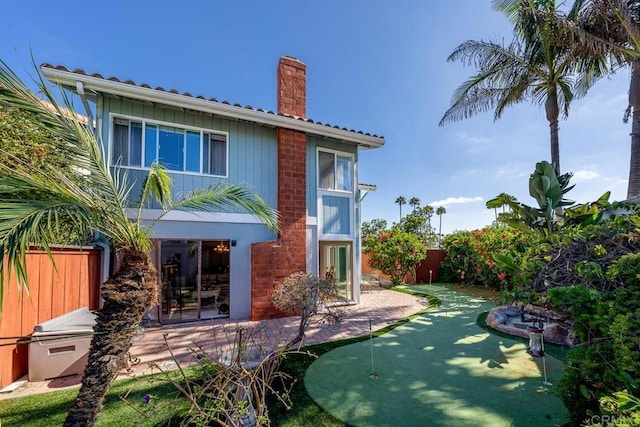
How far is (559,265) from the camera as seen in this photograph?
157 inches

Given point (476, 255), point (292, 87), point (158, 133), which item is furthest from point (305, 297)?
point (476, 255)

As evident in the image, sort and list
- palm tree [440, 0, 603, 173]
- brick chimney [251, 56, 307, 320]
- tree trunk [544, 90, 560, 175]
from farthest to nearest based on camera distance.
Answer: tree trunk [544, 90, 560, 175] → palm tree [440, 0, 603, 173] → brick chimney [251, 56, 307, 320]

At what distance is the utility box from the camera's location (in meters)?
5.71

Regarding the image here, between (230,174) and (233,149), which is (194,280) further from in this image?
(233,149)


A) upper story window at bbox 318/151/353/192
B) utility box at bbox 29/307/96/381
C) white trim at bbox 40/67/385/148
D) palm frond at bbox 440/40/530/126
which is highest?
palm frond at bbox 440/40/530/126

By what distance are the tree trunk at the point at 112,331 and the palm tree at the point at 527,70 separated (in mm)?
16201

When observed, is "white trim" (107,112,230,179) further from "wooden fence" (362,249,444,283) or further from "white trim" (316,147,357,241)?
"wooden fence" (362,249,444,283)

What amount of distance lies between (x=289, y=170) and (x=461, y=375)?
346 inches

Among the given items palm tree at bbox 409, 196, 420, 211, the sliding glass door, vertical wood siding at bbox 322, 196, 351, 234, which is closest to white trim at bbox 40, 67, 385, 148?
vertical wood siding at bbox 322, 196, 351, 234

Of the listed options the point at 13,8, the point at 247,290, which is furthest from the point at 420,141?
the point at 13,8

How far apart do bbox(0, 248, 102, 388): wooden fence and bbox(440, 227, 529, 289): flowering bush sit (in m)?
16.2

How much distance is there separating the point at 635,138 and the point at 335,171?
12401 millimetres

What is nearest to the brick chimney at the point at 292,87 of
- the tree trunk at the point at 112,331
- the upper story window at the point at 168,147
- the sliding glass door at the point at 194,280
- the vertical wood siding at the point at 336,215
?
the upper story window at the point at 168,147

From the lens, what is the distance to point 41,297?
6273mm
